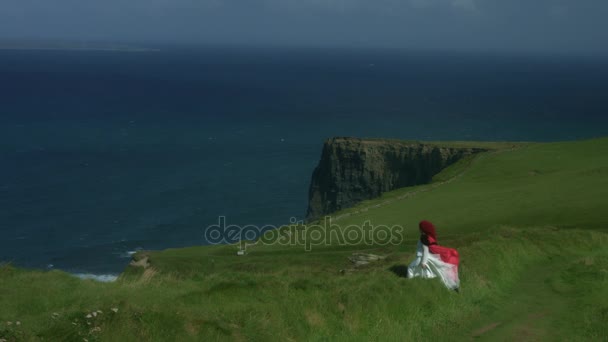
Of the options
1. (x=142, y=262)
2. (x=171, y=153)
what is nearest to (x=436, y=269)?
(x=142, y=262)

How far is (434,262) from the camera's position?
13.4 m

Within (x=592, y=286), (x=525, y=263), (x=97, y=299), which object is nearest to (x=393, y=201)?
(x=525, y=263)

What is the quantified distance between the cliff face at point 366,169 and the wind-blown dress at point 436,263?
172ft

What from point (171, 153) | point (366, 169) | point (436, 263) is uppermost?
point (436, 263)

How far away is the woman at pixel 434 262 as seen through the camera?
1342cm

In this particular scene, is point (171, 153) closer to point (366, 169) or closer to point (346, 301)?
point (366, 169)

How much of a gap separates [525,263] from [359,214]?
62.6 ft

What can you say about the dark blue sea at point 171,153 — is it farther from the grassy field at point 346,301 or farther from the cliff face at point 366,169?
the grassy field at point 346,301

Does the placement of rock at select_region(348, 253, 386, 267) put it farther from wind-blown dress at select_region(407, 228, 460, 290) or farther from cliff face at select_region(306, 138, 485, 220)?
cliff face at select_region(306, 138, 485, 220)

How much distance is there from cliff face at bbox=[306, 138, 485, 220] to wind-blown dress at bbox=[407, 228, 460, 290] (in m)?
52.4

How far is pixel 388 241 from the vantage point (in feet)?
84.8

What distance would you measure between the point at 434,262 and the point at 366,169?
206 ft

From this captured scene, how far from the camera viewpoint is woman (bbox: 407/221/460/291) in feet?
44.0

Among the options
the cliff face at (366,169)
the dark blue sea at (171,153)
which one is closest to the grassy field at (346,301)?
the cliff face at (366,169)
